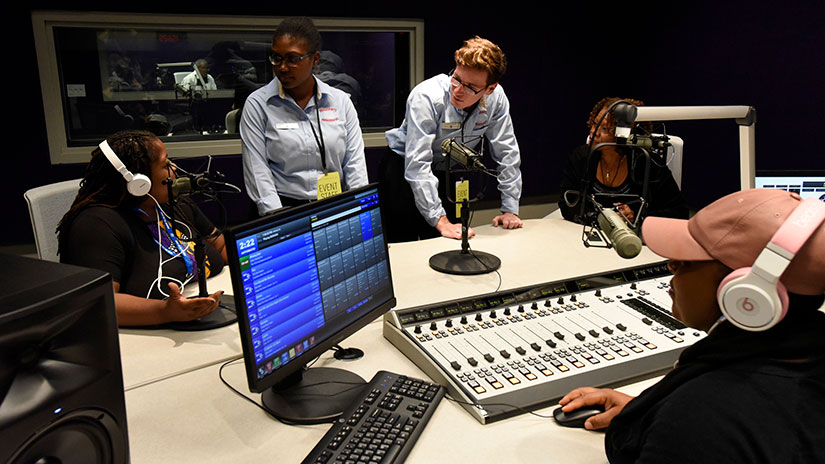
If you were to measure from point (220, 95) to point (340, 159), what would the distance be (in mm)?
1947

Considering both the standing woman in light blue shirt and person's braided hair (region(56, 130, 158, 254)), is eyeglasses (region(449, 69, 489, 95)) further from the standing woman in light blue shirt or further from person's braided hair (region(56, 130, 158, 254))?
person's braided hair (region(56, 130, 158, 254))

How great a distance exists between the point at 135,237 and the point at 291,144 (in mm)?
955

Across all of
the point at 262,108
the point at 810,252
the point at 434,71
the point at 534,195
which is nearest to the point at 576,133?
the point at 534,195

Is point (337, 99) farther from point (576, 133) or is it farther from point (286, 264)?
point (576, 133)

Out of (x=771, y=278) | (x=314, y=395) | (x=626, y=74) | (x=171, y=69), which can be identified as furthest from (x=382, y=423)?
(x=626, y=74)

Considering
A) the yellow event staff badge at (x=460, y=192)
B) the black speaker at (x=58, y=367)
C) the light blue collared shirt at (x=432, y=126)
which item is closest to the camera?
the black speaker at (x=58, y=367)

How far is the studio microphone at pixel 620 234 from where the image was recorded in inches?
56.6

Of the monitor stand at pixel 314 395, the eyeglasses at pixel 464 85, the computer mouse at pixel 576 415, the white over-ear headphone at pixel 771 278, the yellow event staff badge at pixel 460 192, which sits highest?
Result: the eyeglasses at pixel 464 85

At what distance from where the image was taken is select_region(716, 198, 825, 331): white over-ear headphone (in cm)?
83

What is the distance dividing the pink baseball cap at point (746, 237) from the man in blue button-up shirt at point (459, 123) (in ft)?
4.87

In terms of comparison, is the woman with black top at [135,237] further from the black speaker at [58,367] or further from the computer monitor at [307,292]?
the black speaker at [58,367]

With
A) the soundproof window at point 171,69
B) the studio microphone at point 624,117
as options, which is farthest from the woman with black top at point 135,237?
the soundproof window at point 171,69

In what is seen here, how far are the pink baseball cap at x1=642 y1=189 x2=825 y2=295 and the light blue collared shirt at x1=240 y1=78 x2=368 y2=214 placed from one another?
5.98 feet

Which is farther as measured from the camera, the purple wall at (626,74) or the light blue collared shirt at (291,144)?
the purple wall at (626,74)
